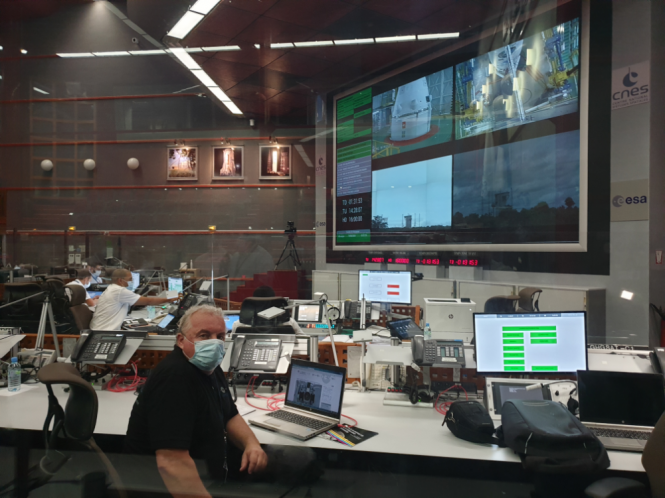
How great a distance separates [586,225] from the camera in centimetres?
327

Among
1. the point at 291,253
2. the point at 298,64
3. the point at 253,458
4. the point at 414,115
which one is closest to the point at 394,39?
the point at 414,115

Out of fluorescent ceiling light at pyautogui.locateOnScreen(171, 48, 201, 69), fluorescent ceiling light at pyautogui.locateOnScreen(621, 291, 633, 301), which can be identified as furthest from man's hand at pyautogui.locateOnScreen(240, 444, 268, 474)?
fluorescent ceiling light at pyautogui.locateOnScreen(171, 48, 201, 69)

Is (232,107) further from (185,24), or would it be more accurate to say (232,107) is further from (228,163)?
(185,24)

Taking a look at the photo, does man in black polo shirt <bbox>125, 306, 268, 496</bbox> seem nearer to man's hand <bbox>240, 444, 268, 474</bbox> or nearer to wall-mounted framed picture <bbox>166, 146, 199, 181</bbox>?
man's hand <bbox>240, 444, 268, 474</bbox>

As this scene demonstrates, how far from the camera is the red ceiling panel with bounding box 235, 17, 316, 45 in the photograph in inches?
165

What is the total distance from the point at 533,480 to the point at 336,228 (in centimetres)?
447

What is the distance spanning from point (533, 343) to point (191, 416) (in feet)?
5.00

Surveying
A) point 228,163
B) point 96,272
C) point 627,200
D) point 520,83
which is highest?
point 520,83

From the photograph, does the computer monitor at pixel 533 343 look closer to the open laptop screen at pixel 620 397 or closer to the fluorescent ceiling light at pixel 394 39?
the open laptop screen at pixel 620 397

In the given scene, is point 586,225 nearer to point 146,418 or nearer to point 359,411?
point 359,411

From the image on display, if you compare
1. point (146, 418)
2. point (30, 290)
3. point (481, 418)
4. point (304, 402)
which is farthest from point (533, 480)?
point (30, 290)

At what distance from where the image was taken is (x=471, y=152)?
4145mm

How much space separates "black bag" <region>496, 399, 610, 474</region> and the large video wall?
2428 millimetres

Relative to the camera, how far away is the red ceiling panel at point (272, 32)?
4.19 metres
